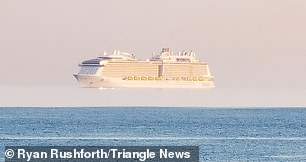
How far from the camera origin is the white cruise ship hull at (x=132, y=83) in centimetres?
13452

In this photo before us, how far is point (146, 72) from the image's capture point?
13875 cm

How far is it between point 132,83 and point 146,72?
4.45 m

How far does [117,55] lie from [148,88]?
6811 millimetres

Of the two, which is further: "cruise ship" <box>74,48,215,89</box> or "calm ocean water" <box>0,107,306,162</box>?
"cruise ship" <box>74,48,215,89</box>

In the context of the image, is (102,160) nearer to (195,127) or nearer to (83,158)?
(83,158)

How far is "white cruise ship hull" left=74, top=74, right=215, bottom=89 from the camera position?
135 meters

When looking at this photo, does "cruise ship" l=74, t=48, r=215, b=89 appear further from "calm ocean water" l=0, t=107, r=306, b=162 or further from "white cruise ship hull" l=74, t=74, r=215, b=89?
"calm ocean water" l=0, t=107, r=306, b=162

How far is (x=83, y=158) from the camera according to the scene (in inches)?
1468

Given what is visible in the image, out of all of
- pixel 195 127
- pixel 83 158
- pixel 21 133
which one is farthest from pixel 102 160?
pixel 195 127
